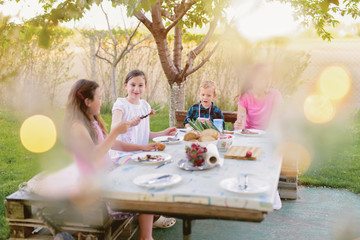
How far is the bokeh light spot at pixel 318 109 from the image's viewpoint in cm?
858

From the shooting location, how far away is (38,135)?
20.8 feet

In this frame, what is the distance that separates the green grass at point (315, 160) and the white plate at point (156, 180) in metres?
0.76

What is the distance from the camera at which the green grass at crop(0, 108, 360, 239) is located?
14.1 feet

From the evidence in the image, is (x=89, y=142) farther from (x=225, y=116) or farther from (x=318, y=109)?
(x=318, y=109)

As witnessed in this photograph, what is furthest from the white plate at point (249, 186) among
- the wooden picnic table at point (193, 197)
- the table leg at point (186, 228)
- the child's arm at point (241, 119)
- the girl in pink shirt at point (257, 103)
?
the girl in pink shirt at point (257, 103)

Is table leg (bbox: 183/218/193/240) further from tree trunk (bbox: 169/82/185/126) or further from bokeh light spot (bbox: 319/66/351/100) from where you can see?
bokeh light spot (bbox: 319/66/351/100)

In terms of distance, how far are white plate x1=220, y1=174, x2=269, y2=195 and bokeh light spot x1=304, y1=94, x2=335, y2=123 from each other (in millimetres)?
6995

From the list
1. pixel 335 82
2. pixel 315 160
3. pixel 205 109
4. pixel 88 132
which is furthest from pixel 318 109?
pixel 88 132

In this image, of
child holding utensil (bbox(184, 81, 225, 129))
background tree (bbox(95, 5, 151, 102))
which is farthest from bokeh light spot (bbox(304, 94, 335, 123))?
child holding utensil (bbox(184, 81, 225, 129))

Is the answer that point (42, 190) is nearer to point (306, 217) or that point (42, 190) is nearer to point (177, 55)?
point (306, 217)

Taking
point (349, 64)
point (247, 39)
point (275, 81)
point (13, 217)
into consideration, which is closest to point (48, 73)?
point (247, 39)

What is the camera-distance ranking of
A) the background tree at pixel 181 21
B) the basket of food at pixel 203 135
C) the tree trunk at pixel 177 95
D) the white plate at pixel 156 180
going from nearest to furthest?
the white plate at pixel 156 180, the basket of food at pixel 203 135, the background tree at pixel 181 21, the tree trunk at pixel 177 95

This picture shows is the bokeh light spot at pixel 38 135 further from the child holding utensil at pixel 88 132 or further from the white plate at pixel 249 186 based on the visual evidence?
the white plate at pixel 249 186

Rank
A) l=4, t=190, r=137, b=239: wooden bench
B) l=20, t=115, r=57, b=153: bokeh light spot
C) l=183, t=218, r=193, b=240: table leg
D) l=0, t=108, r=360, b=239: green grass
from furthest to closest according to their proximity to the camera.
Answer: l=20, t=115, r=57, b=153: bokeh light spot < l=0, t=108, r=360, b=239: green grass < l=4, t=190, r=137, b=239: wooden bench < l=183, t=218, r=193, b=240: table leg
